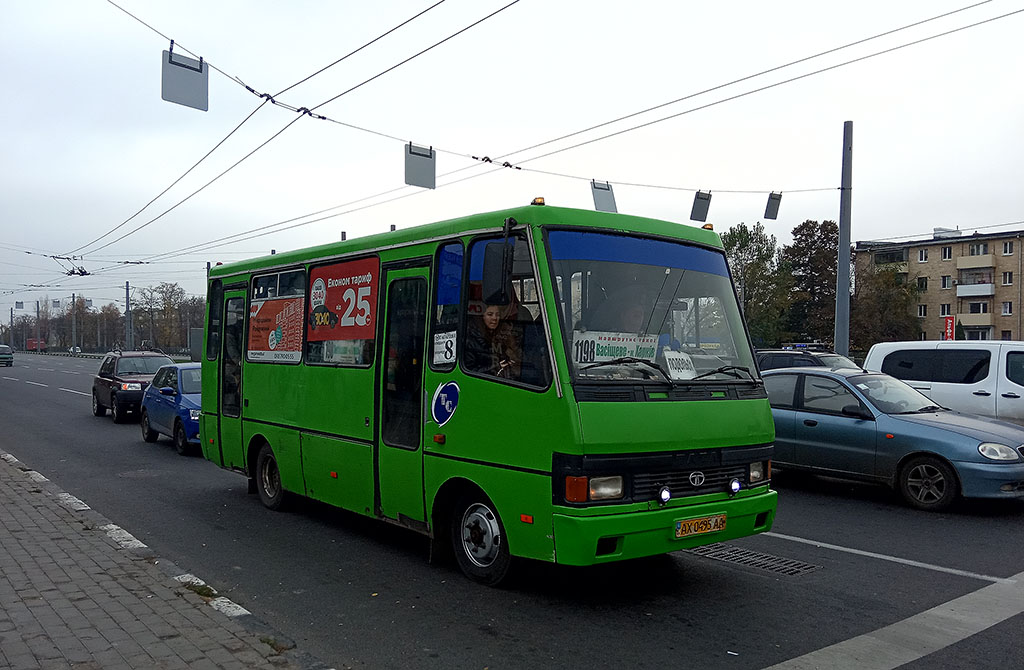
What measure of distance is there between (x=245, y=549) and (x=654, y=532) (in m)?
4.00

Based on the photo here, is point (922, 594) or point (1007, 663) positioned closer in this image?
point (1007, 663)

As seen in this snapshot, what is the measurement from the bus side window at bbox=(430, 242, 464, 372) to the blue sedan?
577cm

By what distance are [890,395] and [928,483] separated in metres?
1.35

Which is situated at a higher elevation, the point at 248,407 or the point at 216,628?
the point at 248,407

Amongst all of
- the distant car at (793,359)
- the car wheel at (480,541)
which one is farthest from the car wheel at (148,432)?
the distant car at (793,359)

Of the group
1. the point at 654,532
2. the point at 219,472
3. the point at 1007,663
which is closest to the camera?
the point at 1007,663

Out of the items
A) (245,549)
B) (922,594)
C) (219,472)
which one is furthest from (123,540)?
(922,594)

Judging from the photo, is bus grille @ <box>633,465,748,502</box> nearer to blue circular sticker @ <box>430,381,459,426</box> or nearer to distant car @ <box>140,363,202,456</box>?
blue circular sticker @ <box>430,381,459,426</box>

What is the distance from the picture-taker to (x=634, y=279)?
6.32 metres

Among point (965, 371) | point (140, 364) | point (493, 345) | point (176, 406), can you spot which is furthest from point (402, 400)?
point (140, 364)

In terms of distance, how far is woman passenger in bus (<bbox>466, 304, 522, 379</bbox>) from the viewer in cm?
608

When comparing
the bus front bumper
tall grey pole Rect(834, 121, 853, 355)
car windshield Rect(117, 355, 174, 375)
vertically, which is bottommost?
the bus front bumper

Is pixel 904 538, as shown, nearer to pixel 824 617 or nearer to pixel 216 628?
pixel 824 617

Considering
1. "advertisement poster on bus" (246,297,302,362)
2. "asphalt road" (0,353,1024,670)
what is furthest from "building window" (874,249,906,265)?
"advertisement poster on bus" (246,297,302,362)
